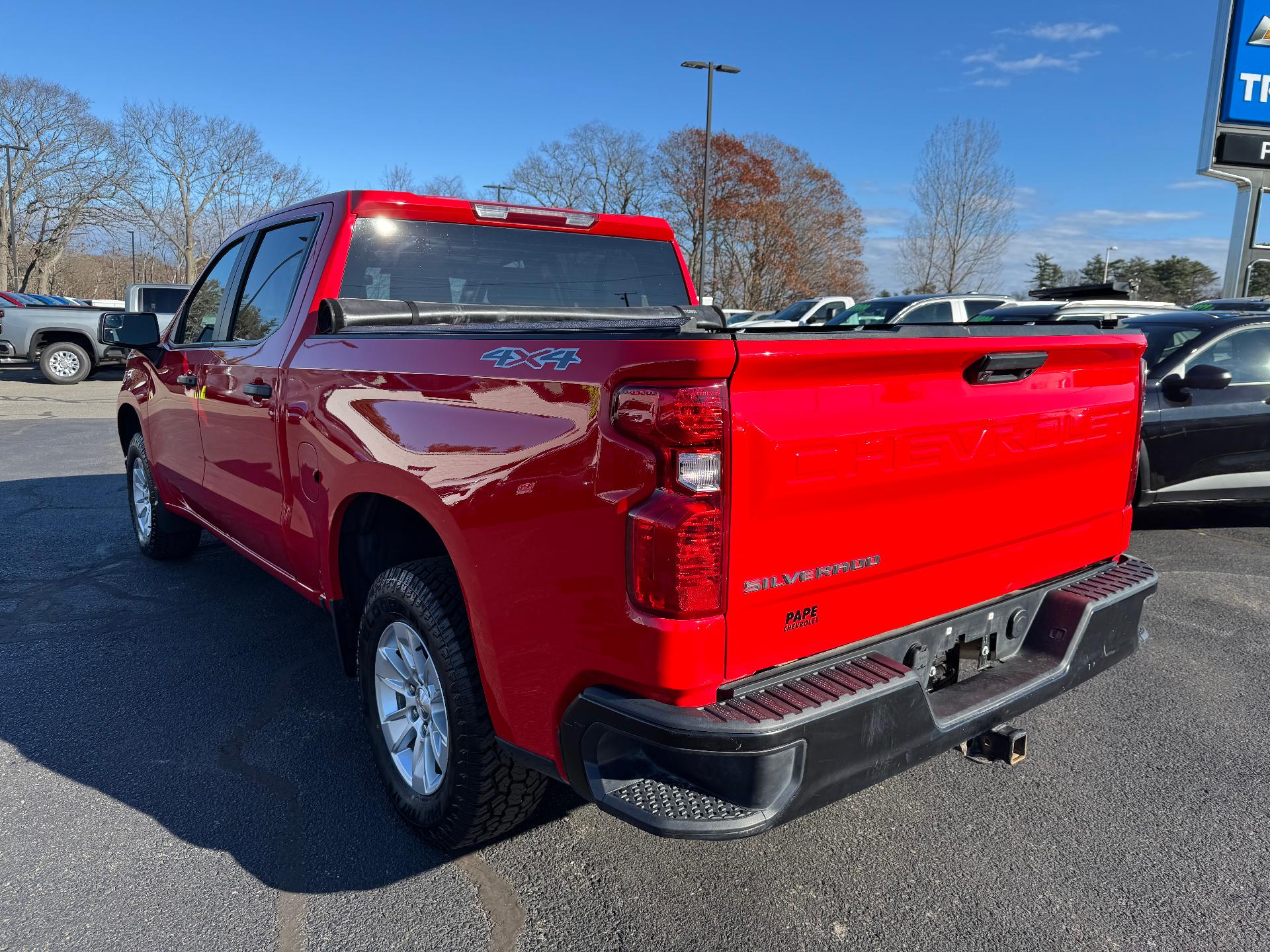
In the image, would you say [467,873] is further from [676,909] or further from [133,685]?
[133,685]

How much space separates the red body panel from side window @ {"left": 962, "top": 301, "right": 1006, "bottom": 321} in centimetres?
1561

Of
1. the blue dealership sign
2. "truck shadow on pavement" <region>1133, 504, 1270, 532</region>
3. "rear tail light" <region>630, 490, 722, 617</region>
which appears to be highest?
the blue dealership sign

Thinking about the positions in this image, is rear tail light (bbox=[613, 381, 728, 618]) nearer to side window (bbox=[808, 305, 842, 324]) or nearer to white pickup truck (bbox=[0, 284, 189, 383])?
white pickup truck (bbox=[0, 284, 189, 383])

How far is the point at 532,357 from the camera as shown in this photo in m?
2.17

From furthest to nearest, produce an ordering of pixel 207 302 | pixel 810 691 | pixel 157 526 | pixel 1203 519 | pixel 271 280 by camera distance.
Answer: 1. pixel 1203 519
2. pixel 157 526
3. pixel 207 302
4. pixel 271 280
5. pixel 810 691

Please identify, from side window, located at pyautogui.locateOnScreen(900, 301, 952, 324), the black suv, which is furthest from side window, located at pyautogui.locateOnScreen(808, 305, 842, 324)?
the black suv

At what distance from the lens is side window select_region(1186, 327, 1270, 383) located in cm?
625

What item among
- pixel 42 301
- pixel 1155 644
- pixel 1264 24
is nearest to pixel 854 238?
pixel 1264 24

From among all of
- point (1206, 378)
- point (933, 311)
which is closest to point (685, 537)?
point (1206, 378)

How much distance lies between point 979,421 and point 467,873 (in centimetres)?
191

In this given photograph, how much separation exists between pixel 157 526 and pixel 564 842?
386cm

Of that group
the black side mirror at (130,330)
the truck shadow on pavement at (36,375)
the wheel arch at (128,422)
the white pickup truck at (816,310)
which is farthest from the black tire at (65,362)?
the white pickup truck at (816,310)

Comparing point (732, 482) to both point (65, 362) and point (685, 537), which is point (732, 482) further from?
point (65, 362)

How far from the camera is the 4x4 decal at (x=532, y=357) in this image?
6.77ft
